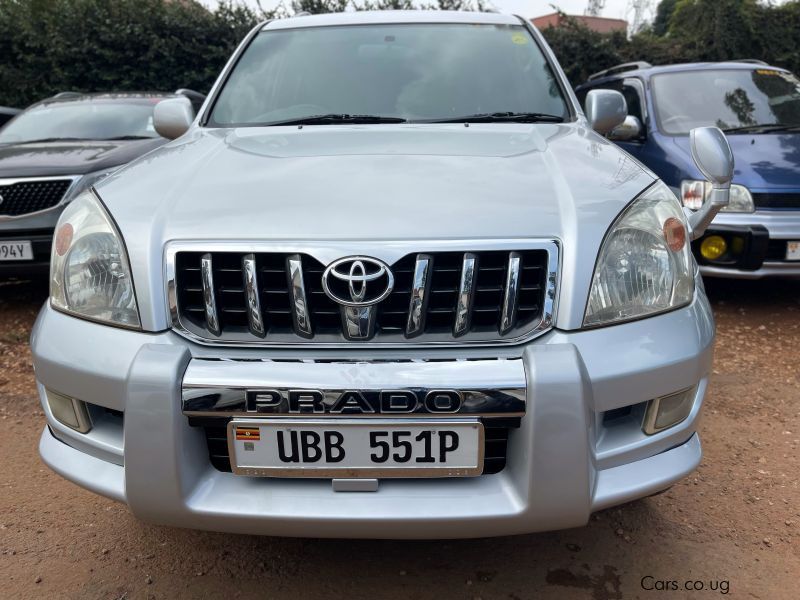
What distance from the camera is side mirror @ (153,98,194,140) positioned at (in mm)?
2830

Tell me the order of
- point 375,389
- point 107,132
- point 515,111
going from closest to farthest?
point 375,389, point 515,111, point 107,132

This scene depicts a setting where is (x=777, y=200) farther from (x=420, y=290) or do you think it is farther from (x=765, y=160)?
(x=420, y=290)

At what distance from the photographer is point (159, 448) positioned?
148 centimetres

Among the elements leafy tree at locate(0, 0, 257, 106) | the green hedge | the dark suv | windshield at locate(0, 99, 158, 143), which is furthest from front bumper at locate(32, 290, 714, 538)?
the green hedge

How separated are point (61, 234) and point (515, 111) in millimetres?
1651

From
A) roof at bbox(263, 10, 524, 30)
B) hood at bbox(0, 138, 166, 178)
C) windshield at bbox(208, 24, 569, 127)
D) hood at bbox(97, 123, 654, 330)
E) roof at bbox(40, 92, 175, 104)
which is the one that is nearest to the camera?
hood at bbox(97, 123, 654, 330)

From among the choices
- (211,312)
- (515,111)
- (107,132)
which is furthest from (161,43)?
(211,312)

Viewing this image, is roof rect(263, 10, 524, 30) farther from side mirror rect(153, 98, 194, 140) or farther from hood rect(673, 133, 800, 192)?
hood rect(673, 133, 800, 192)

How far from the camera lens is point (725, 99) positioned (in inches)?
197

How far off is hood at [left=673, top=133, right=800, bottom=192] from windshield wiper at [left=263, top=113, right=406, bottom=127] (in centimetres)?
239

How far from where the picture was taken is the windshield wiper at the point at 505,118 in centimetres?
253

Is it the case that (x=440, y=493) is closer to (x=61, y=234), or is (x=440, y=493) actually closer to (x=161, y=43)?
(x=61, y=234)

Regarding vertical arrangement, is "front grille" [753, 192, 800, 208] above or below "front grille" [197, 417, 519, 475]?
below

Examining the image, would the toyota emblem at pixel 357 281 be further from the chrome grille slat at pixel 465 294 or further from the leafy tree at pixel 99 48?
the leafy tree at pixel 99 48
